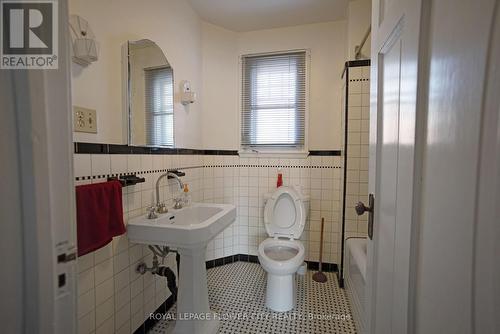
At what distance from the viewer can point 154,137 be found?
164 cm

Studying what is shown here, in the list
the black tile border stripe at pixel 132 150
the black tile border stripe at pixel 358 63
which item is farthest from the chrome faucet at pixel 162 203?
the black tile border stripe at pixel 358 63

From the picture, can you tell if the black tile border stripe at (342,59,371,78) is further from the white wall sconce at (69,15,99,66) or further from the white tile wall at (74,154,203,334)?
the white wall sconce at (69,15,99,66)

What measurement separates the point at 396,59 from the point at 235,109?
1.96 metres

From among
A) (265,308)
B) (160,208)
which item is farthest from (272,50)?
(265,308)

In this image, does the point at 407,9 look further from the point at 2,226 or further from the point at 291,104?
the point at 291,104

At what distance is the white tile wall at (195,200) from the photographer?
1197mm

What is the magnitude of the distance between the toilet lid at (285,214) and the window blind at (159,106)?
1058mm

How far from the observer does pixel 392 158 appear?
0.67 meters

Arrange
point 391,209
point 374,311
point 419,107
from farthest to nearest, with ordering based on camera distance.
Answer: point 374,311 < point 391,209 < point 419,107

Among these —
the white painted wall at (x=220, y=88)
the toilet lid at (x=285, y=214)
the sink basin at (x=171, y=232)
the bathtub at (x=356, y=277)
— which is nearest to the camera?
the sink basin at (x=171, y=232)

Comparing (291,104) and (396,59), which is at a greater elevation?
(291,104)

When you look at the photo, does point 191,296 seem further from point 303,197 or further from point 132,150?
point 303,197

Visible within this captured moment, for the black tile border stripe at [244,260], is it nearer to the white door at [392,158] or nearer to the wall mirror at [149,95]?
the wall mirror at [149,95]

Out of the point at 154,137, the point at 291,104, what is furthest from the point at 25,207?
the point at 291,104
